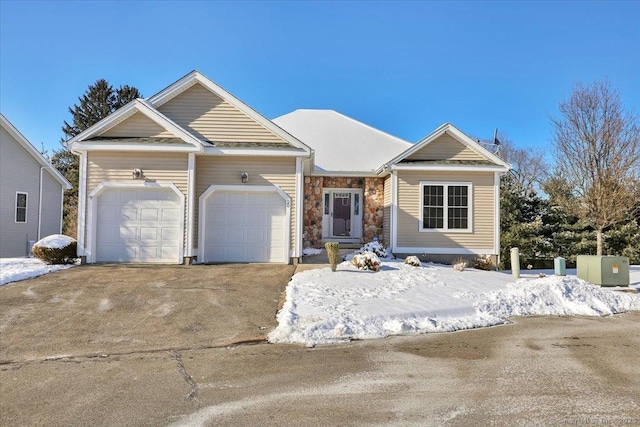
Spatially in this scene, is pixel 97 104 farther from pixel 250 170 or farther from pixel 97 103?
pixel 250 170

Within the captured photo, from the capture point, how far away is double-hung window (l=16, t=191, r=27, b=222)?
20230 millimetres

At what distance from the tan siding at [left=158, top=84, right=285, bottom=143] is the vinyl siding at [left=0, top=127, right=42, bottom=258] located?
34.9ft

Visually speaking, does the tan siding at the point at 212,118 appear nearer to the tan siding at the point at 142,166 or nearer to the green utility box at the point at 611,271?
the tan siding at the point at 142,166

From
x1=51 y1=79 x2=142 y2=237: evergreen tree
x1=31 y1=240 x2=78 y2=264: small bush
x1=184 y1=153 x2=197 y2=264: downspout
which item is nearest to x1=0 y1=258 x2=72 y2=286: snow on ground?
x1=31 y1=240 x2=78 y2=264: small bush

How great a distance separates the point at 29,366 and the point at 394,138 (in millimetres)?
17963

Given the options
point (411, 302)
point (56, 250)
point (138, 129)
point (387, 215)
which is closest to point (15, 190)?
point (56, 250)

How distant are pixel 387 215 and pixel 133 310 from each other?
1042 cm

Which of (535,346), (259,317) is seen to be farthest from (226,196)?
(535,346)

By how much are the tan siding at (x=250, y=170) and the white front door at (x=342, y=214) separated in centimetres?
400

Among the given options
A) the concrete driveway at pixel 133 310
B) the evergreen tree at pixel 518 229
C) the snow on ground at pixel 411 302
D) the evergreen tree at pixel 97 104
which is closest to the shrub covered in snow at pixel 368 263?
the snow on ground at pixel 411 302

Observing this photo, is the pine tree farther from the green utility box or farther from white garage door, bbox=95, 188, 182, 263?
the green utility box

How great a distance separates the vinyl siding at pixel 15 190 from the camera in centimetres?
1928

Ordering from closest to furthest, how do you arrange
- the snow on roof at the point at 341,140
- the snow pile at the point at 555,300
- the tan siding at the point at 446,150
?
the snow pile at the point at 555,300 → the tan siding at the point at 446,150 → the snow on roof at the point at 341,140

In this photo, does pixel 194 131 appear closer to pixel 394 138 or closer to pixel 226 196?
pixel 226 196
